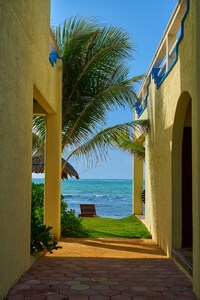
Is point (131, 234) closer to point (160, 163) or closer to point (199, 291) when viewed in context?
point (160, 163)

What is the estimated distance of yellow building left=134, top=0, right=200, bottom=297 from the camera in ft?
17.4

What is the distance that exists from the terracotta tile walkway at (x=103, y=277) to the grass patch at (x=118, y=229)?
235cm

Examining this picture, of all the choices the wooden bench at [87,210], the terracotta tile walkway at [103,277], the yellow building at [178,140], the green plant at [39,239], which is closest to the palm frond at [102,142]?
the yellow building at [178,140]

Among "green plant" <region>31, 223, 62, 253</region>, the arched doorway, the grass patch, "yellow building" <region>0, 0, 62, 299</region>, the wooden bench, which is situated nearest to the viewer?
"yellow building" <region>0, 0, 62, 299</region>

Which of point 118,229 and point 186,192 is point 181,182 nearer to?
point 186,192

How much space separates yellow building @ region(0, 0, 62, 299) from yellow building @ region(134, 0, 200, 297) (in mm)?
2273

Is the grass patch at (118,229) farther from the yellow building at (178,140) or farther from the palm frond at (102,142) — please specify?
the palm frond at (102,142)

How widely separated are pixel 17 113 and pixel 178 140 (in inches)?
133

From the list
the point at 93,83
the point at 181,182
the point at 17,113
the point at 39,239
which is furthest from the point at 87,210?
the point at 17,113

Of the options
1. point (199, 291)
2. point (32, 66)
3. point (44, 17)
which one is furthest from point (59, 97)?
point (199, 291)

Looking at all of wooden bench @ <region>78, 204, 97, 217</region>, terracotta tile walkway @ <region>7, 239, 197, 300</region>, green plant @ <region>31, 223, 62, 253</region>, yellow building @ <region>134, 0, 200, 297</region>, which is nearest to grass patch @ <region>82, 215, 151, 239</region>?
yellow building @ <region>134, 0, 200, 297</region>

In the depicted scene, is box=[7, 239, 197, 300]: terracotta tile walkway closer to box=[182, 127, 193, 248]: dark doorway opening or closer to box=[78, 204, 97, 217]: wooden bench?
box=[182, 127, 193, 248]: dark doorway opening

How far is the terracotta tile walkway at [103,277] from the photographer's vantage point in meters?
5.20

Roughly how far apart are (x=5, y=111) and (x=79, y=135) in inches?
264
